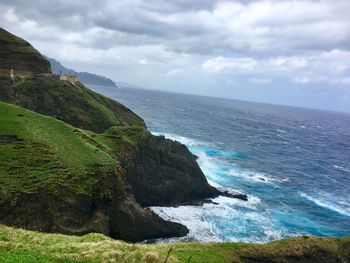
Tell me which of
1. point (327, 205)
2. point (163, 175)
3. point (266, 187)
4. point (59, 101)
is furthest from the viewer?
point (266, 187)

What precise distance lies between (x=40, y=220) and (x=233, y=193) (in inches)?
1743

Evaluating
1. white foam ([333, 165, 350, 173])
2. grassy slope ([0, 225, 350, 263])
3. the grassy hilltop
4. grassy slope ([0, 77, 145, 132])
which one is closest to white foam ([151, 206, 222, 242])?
the grassy hilltop

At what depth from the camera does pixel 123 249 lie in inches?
1200

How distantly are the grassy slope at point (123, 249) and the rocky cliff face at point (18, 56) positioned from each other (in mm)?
58480

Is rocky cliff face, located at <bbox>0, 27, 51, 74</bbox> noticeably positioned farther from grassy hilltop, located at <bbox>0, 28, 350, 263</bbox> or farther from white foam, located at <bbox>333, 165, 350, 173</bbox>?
white foam, located at <bbox>333, 165, 350, 173</bbox>

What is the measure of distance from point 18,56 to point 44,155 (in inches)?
1739

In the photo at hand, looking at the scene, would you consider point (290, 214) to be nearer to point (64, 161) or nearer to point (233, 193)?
point (233, 193)

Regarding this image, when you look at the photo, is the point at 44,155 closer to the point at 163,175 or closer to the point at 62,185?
the point at 62,185

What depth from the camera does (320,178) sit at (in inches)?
4129

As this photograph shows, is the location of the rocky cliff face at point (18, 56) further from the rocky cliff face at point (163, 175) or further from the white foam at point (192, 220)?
the white foam at point (192, 220)

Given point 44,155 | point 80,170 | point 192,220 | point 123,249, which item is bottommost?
point 192,220

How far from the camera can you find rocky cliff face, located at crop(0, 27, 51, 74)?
8312 cm

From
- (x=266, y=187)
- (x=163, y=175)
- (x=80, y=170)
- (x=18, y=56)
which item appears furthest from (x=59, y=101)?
(x=266, y=187)

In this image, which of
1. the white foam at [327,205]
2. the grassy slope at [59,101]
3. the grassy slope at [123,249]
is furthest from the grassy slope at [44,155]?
the white foam at [327,205]
